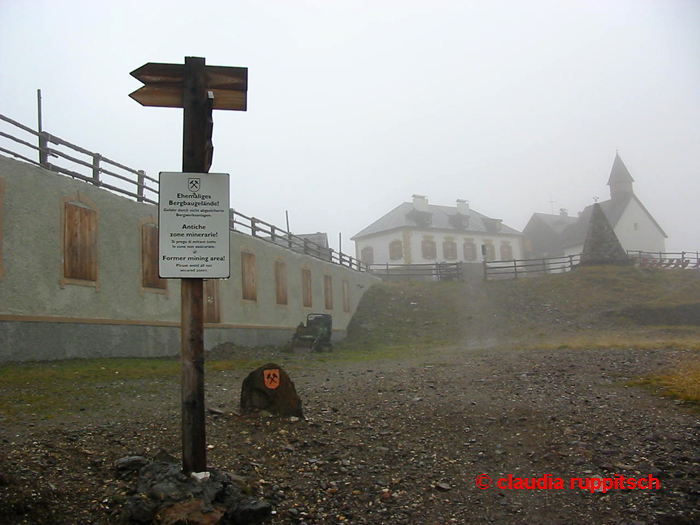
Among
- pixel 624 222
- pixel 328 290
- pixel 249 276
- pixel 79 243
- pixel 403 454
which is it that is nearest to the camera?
pixel 403 454

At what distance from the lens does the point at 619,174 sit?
5550 cm

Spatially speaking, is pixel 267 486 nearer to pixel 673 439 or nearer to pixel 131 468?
pixel 131 468

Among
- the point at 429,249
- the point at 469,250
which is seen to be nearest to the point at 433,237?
the point at 429,249

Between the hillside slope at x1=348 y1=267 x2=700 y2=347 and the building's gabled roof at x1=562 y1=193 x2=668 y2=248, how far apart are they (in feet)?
66.3

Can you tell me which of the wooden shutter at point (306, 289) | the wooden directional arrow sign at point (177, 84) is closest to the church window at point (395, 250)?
the wooden shutter at point (306, 289)

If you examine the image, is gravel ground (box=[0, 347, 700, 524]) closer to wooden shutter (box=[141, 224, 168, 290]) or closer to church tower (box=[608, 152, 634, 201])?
wooden shutter (box=[141, 224, 168, 290])

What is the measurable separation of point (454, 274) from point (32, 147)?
29430 mm

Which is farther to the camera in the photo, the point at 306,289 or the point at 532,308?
the point at 532,308

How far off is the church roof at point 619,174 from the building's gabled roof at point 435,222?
34.2 feet

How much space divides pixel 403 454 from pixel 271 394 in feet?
6.10

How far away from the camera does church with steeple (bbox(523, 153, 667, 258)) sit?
5206 centimetres

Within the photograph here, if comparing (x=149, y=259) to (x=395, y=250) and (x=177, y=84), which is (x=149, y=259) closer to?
(x=177, y=84)

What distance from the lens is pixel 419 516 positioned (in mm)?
4609

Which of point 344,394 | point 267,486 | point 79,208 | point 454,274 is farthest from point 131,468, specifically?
point 454,274
